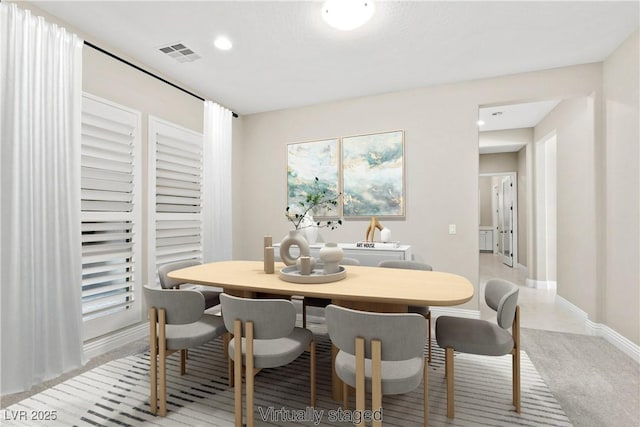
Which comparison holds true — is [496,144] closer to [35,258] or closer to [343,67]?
[343,67]

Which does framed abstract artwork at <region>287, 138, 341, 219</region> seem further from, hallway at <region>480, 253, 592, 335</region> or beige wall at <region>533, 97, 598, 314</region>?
beige wall at <region>533, 97, 598, 314</region>

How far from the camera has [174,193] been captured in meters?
3.57

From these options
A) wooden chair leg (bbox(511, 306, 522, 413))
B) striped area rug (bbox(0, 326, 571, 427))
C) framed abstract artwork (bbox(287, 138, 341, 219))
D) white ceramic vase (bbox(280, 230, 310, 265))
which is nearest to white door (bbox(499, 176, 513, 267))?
framed abstract artwork (bbox(287, 138, 341, 219))

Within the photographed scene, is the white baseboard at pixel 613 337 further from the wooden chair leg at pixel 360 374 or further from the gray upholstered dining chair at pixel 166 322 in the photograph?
the gray upholstered dining chair at pixel 166 322

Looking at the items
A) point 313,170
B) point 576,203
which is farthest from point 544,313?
point 313,170

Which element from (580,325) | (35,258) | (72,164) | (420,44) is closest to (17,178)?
(72,164)

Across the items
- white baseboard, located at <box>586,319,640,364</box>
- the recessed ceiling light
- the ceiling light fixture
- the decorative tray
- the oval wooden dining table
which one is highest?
the recessed ceiling light

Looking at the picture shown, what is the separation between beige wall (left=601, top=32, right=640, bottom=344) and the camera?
2637 mm

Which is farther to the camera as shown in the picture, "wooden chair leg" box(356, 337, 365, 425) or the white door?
the white door

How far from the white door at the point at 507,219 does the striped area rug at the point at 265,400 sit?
5.26 m

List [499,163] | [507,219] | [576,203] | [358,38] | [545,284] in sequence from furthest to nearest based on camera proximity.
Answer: [507,219]
[499,163]
[545,284]
[576,203]
[358,38]

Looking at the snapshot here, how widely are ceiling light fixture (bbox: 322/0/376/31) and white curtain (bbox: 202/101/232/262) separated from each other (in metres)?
2.27

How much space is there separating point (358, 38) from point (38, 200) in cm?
278

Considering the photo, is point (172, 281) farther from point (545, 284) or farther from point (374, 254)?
point (545, 284)
